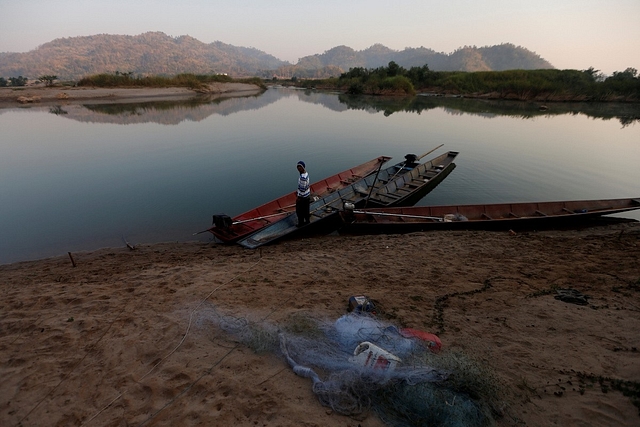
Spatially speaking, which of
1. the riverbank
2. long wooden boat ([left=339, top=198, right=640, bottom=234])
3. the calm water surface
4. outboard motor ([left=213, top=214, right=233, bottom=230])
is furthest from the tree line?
outboard motor ([left=213, top=214, right=233, bottom=230])

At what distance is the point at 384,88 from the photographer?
2164 inches

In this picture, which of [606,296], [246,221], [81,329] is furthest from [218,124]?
[606,296]

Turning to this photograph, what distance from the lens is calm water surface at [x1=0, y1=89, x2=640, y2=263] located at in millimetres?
9961

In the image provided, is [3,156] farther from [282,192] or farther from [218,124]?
[282,192]

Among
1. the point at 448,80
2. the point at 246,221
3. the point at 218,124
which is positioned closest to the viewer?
the point at 246,221

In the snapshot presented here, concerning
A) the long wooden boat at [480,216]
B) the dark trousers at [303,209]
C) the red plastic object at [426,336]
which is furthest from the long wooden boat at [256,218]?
the red plastic object at [426,336]

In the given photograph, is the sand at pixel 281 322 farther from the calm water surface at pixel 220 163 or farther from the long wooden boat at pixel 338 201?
the calm water surface at pixel 220 163

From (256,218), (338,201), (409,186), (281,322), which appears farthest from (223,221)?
(409,186)

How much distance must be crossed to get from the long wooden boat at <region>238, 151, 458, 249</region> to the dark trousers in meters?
0.21

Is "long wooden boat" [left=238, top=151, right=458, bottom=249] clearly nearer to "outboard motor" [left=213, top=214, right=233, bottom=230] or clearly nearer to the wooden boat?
the wooden boat

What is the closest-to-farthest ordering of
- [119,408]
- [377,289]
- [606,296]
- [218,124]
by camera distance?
[119,408]
[606,296]
[377,289]
[218,124]

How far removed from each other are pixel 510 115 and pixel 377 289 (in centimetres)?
3434

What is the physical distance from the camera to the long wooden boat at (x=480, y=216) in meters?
8.91

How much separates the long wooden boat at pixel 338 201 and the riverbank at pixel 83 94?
45.0 m
